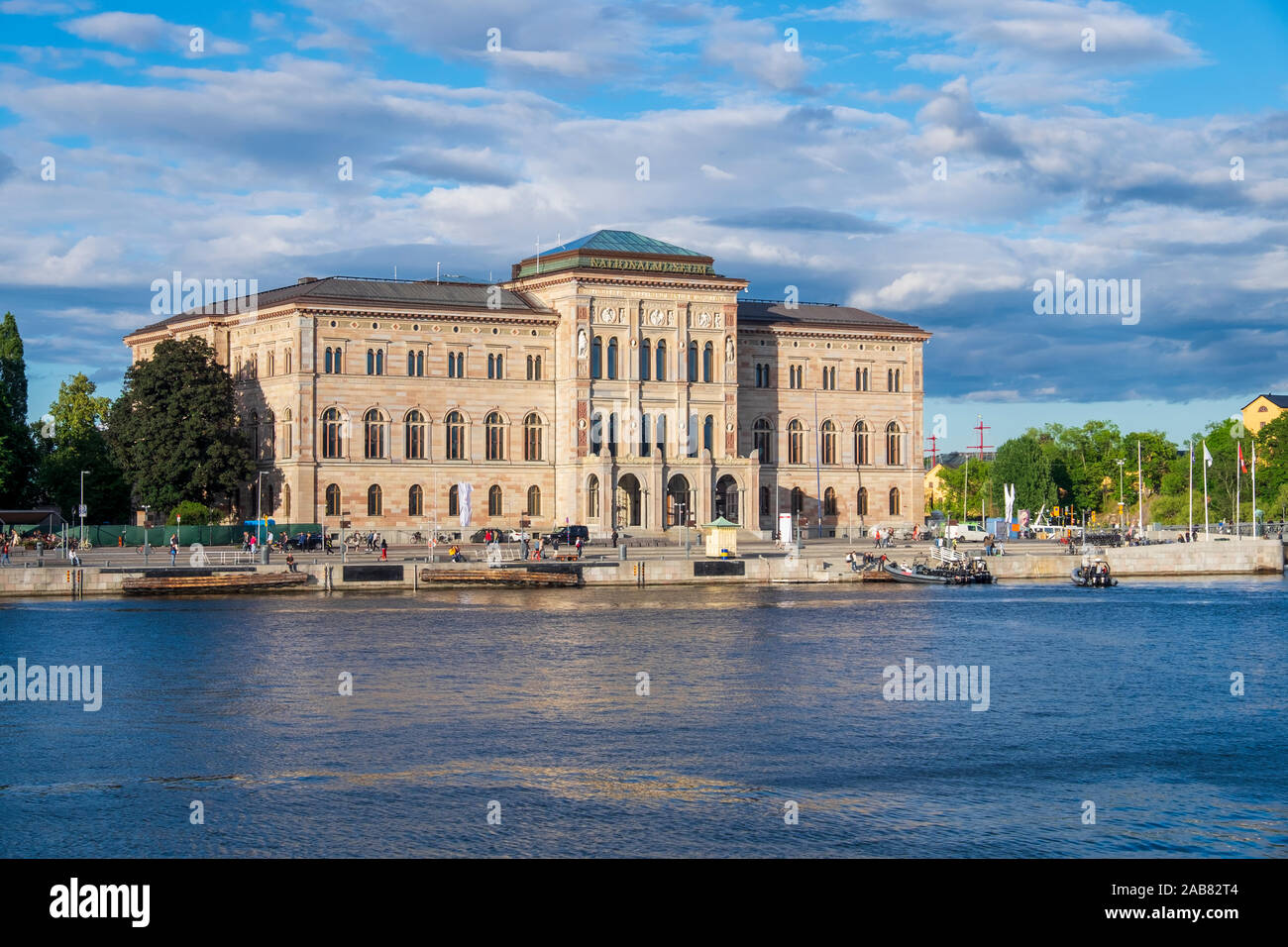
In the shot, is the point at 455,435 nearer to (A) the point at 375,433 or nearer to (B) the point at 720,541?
(A) the point at 375,433

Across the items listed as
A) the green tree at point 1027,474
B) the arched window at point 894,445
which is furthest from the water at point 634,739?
the green tree at point 1027,474

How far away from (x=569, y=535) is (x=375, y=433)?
15873mm

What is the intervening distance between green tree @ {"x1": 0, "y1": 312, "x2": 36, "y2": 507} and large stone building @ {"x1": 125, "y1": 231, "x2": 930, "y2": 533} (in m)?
13.2

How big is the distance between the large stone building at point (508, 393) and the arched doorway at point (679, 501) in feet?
0.38

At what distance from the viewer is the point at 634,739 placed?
124ft

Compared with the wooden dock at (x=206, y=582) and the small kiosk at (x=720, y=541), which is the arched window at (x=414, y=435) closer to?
the small kiosk at (x=720, y=541)

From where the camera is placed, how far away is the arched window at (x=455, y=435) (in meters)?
112

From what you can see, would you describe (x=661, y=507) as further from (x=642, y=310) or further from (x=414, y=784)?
(x=414, y=784)

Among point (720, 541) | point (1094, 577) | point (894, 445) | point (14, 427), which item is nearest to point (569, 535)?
point (720, 541)

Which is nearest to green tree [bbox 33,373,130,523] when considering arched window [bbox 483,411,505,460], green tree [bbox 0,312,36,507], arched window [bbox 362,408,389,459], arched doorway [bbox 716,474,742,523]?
green tree [bbox 0,312,36,507]

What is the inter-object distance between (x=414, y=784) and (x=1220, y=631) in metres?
42.7

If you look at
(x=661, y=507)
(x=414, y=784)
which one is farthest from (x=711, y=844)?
(x=661, y=507)
